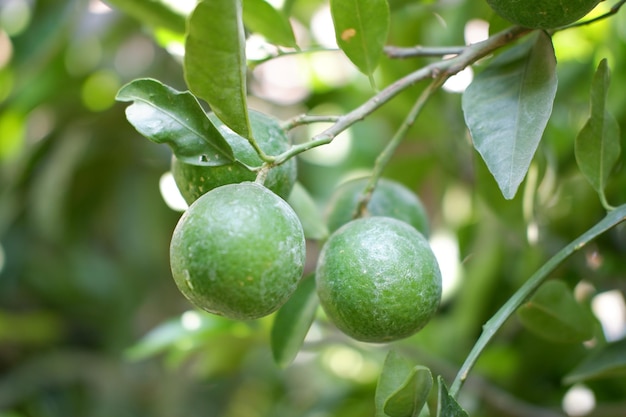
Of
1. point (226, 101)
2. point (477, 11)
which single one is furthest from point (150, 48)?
point (226, 101)

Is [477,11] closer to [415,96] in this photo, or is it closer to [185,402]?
[415,96]

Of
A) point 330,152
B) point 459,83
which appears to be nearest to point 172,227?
point 330,152

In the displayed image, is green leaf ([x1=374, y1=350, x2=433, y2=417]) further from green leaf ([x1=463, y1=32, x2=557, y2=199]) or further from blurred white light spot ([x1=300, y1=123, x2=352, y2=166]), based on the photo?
blurred white light spot ([x1=300, y1=123, x2=352, y2=166])

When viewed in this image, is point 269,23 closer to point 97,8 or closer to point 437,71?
point 437,71

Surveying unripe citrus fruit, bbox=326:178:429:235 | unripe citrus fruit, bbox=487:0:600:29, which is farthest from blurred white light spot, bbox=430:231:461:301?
unripe citrus fruit, bbox=487:0:600:29

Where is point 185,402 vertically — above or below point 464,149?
below

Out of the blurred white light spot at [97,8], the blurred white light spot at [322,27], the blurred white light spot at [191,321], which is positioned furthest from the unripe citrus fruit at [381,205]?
the blurred white light spot at [97,8]
